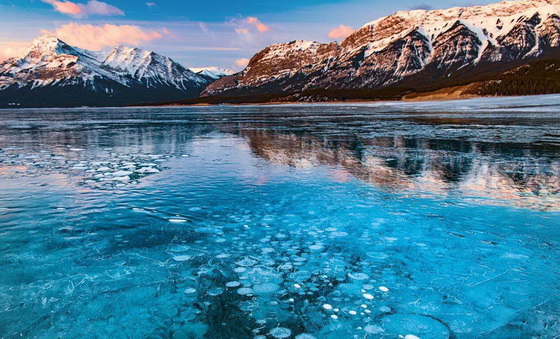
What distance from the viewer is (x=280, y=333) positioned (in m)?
5.97

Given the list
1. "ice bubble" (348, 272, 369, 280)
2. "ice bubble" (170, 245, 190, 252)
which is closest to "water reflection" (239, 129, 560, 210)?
"ice bubble" (348, 272, 369, 280)

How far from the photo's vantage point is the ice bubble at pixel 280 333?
590cm

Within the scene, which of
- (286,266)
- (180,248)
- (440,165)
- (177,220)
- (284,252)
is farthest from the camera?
(440,165)

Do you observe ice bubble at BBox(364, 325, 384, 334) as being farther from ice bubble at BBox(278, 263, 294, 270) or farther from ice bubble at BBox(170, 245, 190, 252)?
ice bubble at BBox(170, 245, 190, 252)

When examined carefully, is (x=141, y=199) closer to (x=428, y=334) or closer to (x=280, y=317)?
(x=280, y=317)

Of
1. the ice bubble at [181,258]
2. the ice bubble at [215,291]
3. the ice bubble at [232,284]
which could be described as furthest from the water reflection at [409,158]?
the ice bubble at [215,291]

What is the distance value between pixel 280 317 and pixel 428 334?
228cm

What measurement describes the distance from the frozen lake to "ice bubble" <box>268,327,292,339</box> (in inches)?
1.0

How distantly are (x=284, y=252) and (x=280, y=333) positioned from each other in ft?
10.4

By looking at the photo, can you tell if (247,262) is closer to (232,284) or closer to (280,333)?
(232,284)

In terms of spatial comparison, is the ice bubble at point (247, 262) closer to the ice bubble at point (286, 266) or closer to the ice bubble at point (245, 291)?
the ice bubble at point (286, 266)

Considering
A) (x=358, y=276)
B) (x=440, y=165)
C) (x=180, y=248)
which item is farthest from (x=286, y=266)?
(x=440, y=165)

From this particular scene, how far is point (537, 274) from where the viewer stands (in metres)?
7.78

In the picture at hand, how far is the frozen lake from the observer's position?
6359 millimetres
